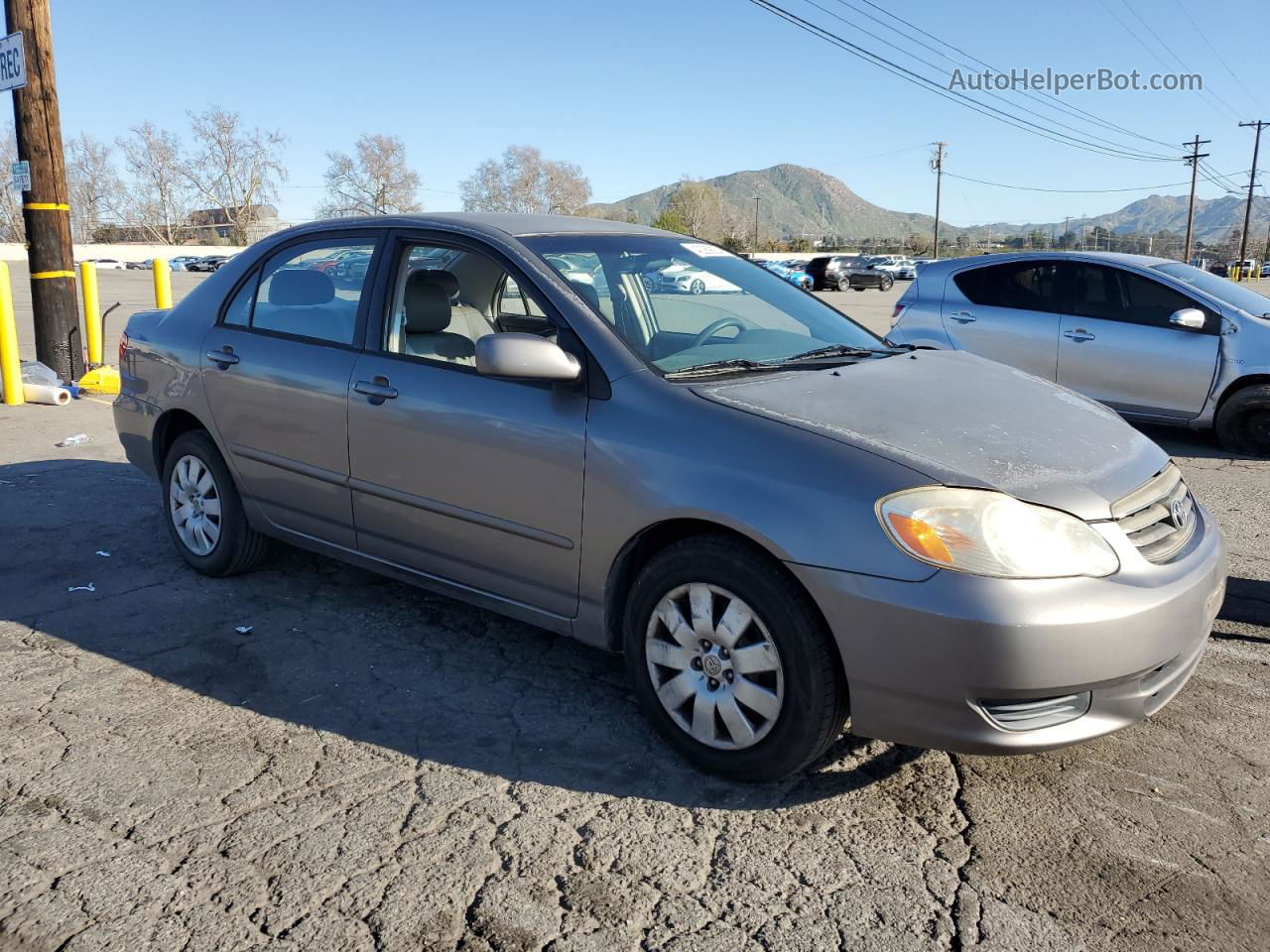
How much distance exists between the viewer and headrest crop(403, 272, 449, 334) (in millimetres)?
3943

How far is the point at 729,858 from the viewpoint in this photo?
8.91 ft

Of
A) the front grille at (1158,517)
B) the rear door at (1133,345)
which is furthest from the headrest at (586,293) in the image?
the rear door at (1133,345)

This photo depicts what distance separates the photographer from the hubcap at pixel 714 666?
2.93m

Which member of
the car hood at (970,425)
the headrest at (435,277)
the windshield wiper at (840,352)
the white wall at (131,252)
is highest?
the white wall at (131,252)

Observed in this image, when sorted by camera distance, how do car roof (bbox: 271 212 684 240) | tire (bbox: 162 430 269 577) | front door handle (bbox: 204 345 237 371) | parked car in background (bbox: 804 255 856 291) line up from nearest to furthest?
1. car roof (bbox: 271 212 684 240)
2. front door handle (bbox: 204 345 237 371)
3. tire (bbox: 162 430 269 577)
4. parked car in background (bbox: 804 255 856 291)

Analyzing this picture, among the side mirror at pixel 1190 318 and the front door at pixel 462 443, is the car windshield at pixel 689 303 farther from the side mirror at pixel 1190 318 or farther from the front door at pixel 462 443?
the side mirror at pixel 1190 318

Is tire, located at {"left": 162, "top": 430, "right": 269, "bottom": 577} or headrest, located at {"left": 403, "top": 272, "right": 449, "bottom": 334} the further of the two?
tire, located at {"left": 162, "top": 430, "right": 269, "bottom": 577}

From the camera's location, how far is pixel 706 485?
2.98 m

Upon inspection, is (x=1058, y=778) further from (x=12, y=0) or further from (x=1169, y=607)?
(x=12, y=0)

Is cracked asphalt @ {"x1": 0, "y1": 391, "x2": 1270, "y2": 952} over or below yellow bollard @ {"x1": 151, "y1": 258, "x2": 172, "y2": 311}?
below

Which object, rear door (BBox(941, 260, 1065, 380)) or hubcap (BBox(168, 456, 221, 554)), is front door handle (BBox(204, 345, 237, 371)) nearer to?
hubcap (BBox(168, 456, 221, 554))

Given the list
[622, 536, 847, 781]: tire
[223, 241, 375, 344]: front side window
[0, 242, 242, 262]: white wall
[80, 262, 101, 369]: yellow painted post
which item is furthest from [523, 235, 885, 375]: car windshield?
[0, 242, 242, 262]: white wall

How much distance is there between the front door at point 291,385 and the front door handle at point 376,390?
11 centimetres

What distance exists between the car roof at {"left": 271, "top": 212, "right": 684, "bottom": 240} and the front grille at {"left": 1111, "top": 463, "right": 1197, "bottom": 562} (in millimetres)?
2144
